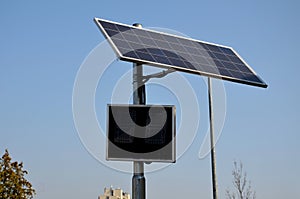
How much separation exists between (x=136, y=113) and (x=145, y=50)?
126cm

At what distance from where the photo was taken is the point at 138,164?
663 centimetres

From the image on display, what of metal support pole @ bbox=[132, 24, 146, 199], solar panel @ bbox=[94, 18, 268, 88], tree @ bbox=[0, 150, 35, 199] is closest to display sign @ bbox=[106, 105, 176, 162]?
metal support pole @ bbox=[132, 24, 146, 199]

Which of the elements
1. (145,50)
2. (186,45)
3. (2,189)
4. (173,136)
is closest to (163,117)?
(173,136)

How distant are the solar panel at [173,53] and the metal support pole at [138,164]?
26cm

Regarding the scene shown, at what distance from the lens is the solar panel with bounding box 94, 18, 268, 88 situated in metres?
7.02

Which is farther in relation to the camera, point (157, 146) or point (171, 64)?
point (171, 64)

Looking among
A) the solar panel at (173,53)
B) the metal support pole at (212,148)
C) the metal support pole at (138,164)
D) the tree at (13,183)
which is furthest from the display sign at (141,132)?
the tree at (13,183)

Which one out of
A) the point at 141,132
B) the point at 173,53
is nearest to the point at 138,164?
the point at 141,132

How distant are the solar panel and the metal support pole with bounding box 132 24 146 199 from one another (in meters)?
0.26

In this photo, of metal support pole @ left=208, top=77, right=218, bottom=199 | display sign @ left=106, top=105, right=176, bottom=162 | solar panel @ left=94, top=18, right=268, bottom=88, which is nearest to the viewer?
display sign @ left=106, top=105, right=176, bottom=162

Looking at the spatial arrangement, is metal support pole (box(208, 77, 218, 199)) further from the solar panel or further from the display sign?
the display sign

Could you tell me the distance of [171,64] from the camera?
7105 mm

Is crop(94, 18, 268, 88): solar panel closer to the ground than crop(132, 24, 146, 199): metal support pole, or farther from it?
farther from it

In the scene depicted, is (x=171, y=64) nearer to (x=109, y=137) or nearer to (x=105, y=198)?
(x=109, y=137)
